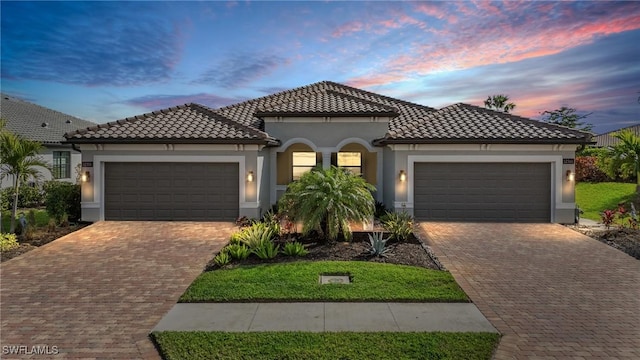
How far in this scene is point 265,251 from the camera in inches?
377

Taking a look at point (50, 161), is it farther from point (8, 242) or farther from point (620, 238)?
point (620, 238)

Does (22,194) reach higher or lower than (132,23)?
lower

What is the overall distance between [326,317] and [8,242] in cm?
986

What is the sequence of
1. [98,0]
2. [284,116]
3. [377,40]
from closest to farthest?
1. [98,0]
2. [377,40]
3. [284,116]

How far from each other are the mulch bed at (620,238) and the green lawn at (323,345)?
782 centimetres

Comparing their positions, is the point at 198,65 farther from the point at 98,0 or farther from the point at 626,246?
the point at 626,246

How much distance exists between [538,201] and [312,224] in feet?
30.9

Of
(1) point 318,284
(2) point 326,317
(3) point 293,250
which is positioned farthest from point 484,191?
(2) point 326,317

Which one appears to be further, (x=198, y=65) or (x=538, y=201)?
(x=198, y=65)

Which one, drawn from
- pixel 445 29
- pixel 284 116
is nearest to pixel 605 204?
pixel 445 29

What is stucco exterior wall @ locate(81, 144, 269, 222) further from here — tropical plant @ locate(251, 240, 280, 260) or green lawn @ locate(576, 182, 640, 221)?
green lawn @ locate(576, 182, 640, 221)

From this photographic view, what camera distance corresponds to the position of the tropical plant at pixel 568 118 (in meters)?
42.5

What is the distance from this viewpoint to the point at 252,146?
14469mm

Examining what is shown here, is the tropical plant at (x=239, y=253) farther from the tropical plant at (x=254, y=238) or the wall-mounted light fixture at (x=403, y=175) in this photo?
the wall-mounted light fixture at (x=403, y=175)
